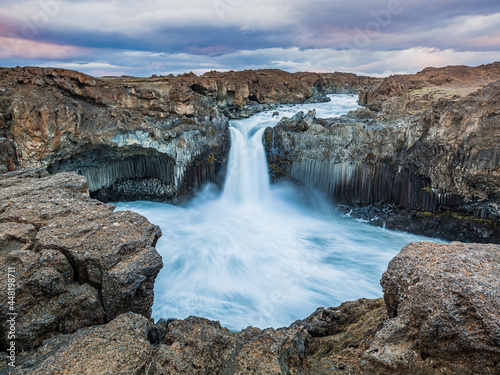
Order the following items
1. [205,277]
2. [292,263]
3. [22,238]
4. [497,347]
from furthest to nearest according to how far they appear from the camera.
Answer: [292,263]
[205,277]
[22,238]
[497,347]

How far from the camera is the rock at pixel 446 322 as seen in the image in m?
3.13

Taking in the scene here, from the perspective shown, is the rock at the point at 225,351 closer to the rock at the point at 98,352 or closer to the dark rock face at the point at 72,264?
the rock at the point at 98,352

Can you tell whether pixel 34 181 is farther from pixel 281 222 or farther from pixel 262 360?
pixel 281 222

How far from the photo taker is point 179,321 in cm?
439

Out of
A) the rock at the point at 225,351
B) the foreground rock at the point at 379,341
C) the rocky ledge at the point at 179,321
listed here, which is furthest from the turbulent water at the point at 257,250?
the foreground rock at the point at 379,341

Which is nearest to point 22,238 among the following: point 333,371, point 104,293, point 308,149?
point 104,293

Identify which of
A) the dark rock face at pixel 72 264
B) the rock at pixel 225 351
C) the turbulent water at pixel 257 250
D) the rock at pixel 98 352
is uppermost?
the dark rock face at pixel 72 264

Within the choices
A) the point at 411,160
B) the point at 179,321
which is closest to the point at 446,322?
the point at 179,321

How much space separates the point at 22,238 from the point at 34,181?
11.4ft

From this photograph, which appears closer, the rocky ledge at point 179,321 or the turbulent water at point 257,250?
the rocky ledge at point 179,321

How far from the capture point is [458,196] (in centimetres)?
1318

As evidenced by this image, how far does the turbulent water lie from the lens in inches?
365

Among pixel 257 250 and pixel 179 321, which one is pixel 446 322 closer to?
pixel 179 321

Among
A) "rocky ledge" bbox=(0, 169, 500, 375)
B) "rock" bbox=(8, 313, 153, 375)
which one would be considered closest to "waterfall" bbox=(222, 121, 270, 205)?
"rocky ledge" bbox=(0, 169, 500, 375)
